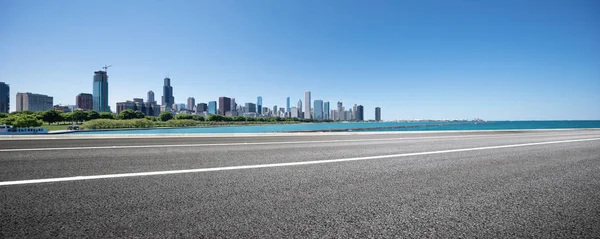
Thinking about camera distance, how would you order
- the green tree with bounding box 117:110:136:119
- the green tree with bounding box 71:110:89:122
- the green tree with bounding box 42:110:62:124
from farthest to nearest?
the green tree with bounding box 117:110:136:119 → the green tree with bounding box 71:110:89:122 → the green tree with bounding box 42:110:62:124

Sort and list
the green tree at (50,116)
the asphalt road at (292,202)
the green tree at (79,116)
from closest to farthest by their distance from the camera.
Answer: the asphalt road at (292,202), the green tree at (50,116), the green tree at (79,116)

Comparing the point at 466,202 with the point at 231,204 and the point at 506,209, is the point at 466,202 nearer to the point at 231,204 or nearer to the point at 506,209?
the point at 506,209

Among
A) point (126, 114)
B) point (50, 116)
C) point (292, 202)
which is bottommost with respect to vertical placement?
point (292, 202)

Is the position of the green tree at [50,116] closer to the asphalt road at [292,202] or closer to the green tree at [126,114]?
the green tree at [126,114]

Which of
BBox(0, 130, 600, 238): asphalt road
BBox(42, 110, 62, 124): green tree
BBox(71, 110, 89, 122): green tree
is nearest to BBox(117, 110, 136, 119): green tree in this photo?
BBox(71, 110, 89, 122): green tree

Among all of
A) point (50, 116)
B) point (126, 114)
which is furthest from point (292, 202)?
point (126, 114)

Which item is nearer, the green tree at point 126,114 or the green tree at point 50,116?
the green tree at point 50,116

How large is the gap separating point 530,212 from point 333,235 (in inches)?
100

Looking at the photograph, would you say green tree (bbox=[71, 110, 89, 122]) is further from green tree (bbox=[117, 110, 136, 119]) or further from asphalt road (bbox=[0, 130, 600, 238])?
asphalt road (bbox=[0, 130, 600, 238])

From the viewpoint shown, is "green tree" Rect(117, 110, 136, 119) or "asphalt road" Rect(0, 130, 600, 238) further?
"green tree" Rect(117, 110, 136, 119)

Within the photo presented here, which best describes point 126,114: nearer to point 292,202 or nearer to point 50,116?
point 50,116

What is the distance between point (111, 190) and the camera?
3539 millimetres

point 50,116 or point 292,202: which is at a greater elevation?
point 50,116

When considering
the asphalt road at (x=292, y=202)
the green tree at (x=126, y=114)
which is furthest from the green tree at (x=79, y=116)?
the asphalt road at (x=292, y=202)
